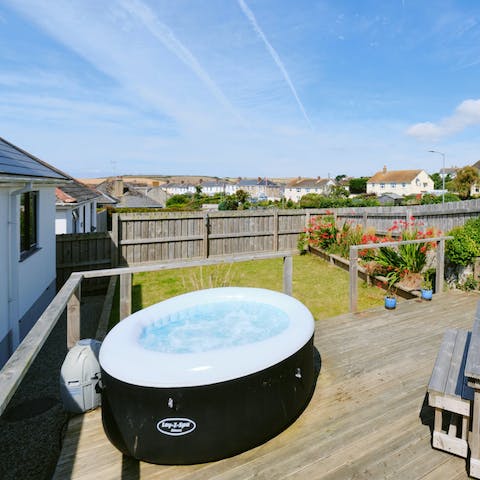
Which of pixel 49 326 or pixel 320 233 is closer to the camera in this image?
pixel 49 326

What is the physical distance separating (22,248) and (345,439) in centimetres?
549

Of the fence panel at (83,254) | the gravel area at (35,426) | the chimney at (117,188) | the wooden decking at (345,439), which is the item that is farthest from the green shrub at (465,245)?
the chimney at (117,188)

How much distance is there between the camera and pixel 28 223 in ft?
19.1

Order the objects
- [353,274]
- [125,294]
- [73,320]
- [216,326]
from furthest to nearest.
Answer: [353,274], [216,326], [125,294], [73,320]

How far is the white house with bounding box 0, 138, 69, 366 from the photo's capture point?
439 cm

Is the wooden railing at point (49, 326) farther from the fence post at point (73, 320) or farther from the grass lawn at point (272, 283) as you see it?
the grass lawn at point (272, 283)

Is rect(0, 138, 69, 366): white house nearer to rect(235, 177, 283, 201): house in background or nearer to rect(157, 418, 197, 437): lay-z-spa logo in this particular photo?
rect(157, 418, 197, 437): lay-z-spa logo

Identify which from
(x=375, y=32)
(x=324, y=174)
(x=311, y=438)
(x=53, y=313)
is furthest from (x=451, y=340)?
(x=324, y=174)

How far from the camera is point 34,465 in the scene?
260 centimetres

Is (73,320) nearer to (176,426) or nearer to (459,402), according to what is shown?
(176,426)

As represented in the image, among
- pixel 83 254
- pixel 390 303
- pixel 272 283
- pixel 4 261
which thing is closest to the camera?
pixel 4 261

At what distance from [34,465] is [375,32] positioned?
13.5 metres

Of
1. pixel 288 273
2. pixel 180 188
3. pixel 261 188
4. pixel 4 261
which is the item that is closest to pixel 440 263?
pixel 288 273

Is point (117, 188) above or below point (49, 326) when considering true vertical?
above
